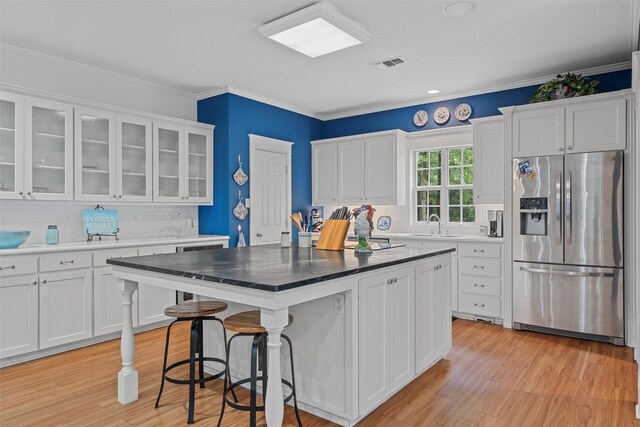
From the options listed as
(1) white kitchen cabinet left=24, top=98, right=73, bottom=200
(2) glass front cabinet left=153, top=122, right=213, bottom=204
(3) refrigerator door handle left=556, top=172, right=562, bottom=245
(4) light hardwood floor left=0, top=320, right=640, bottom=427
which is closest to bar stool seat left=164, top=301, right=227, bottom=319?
(4) light hardwood floor left=0, top=320, right=640, bottom=427

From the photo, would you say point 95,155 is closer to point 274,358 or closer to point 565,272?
point 274,358

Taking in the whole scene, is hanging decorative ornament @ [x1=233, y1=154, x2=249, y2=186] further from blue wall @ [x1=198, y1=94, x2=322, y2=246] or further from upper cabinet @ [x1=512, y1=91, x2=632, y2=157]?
upper cabinet @ [x1=512, y1=91, x2=632, y2=157]

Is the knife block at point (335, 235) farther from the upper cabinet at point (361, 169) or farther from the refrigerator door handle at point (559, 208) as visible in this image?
the upper cabinet at point (361, 169)

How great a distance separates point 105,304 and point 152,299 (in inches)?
18.8

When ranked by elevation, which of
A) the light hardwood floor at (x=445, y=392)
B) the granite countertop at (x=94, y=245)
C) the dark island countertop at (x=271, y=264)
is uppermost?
the granite countertop at (x=94, y=245)

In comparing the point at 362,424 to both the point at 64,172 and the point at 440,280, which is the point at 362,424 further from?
the point at 64,172

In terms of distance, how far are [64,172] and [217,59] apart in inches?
72.2

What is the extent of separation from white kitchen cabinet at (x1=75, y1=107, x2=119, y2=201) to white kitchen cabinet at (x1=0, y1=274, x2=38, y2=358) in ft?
3.19

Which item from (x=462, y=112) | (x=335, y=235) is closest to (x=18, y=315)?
(x=335, y=235)

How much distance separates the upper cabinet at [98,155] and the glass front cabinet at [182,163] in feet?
0.04

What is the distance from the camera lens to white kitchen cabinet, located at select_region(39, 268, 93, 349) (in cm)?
361

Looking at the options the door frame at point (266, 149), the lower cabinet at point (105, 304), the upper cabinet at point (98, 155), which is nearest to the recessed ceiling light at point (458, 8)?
the door frame at point (266, 149)

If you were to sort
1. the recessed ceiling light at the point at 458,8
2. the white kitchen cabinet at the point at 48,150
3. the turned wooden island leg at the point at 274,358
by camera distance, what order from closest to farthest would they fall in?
the turned wooden island leg at the point at 274,358 < the recessed ceiling light at the point at 458,8 < the white kitchen cabinet at the point at 48,150

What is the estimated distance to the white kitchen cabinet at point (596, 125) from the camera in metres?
3.91
